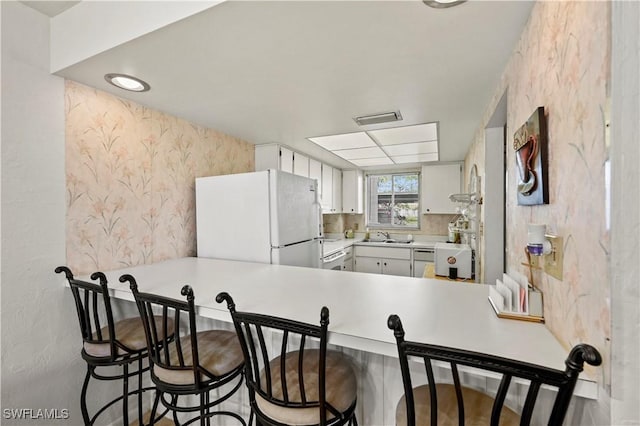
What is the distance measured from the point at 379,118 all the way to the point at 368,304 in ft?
5.42

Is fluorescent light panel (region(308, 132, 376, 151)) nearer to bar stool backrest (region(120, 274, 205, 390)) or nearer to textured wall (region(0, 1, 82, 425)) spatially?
textured wall (region(0, 1, 82, 425))

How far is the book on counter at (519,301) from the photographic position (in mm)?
987

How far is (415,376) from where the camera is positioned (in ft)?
A: 4.08

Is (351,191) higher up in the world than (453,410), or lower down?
higher up

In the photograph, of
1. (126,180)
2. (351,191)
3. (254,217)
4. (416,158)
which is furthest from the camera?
(351,191)

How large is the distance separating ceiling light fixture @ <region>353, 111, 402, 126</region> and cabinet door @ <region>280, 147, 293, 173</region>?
109 cm

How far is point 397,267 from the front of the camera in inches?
178

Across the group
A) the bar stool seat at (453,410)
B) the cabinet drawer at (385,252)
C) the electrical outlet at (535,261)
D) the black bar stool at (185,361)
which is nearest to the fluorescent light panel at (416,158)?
the cabinet drawer at (385,252)

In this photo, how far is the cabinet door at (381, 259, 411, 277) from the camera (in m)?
4.45

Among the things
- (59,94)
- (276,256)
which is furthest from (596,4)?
(59,94)

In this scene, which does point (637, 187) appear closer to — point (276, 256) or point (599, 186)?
point (599, 186)

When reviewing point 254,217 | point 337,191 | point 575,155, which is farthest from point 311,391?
point 337,191

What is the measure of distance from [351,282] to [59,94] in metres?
1.98

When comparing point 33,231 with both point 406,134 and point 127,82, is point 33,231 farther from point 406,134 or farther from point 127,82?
point 406,134
